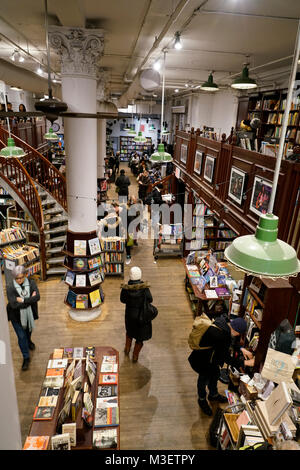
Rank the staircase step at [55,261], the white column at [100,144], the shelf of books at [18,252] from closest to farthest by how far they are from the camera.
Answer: the shelf of books at [18,252]
the staircase step at [55,261]
the white column at [100,144]

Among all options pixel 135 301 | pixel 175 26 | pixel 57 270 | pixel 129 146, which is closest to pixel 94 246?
pixel 135 301

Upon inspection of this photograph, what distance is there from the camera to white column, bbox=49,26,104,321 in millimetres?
5168

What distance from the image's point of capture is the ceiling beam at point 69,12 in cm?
406

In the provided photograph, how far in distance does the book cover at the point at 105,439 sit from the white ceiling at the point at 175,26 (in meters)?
4.86

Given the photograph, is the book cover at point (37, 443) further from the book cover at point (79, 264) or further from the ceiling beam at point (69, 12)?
the ceiling beam at point (69, 12)

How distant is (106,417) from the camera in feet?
11.5

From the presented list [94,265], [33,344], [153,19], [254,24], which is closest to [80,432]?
[33,344]

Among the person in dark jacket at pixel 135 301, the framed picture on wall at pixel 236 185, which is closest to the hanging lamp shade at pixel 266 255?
the person in dark jacket at pixel 135 301

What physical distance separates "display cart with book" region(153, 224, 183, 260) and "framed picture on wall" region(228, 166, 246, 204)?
11.3 ft

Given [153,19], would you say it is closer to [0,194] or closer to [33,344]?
[33,344]

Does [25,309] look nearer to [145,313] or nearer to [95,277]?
[95,277]

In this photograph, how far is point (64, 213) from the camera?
31.0 feet

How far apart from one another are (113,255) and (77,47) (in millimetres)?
4713
